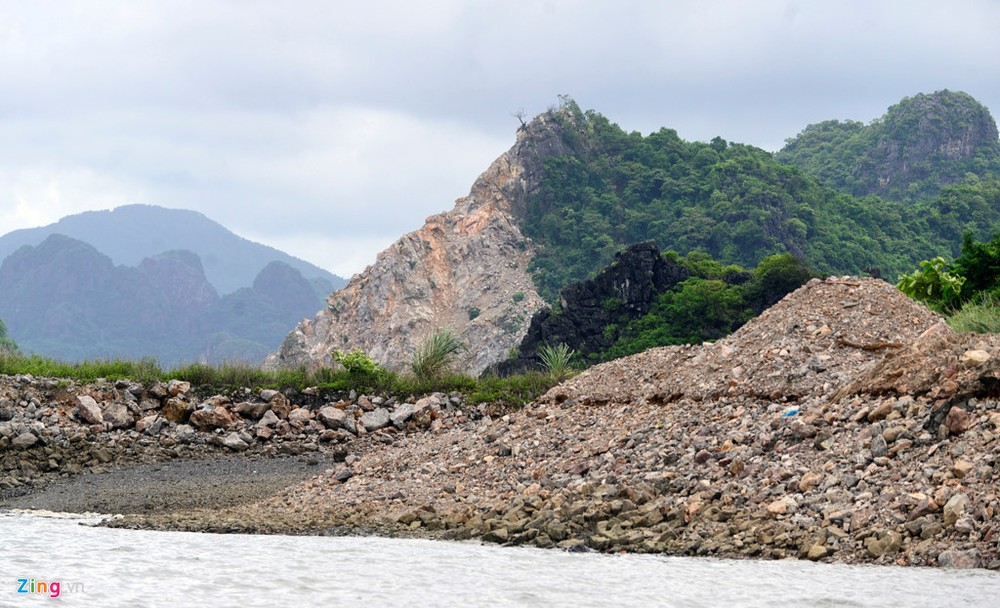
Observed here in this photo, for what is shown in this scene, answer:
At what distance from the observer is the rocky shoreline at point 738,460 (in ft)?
31.7

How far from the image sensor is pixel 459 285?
89875 mm

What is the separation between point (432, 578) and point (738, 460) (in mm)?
4421

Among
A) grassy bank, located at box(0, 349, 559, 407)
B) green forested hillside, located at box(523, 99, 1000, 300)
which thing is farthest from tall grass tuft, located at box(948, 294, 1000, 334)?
green forested hillside, located at box(523, 99, 1000, 300)

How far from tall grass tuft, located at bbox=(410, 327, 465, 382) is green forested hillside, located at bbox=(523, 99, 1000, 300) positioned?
194 ft

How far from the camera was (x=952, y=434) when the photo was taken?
10578mm

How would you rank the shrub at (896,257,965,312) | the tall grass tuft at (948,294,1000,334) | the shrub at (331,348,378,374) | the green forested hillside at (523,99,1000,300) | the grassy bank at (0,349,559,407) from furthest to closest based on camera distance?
the green forested hillside at (523,99,1000,300) < the shrub at (896,257,965,312) < the shrub at (331,348,378,374) < the grassy bank at (0,349,559,407) < the tall grass tuft at (948,294,1000,334)

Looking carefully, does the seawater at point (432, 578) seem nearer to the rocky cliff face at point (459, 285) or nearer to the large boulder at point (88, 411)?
the large boulder at point (88, 411)

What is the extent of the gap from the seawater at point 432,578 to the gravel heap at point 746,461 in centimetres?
59

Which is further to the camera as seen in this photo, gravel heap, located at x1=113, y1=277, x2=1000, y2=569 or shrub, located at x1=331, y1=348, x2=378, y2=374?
shrub, located at x1=331, y1=348, x2=378, y2=374

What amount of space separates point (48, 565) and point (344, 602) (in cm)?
326

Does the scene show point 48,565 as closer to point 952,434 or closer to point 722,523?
point 722,523

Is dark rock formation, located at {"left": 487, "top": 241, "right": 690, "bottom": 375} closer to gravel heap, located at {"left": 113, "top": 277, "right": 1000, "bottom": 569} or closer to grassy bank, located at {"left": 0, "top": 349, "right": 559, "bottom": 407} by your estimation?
grassy bank, located at {"left": 0, "top": 349, "right": 559, "bottom": 407}

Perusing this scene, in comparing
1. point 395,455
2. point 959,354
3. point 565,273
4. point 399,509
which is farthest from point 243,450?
point 565,273

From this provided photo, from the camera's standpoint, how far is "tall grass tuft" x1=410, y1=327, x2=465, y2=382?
22.6 meters
